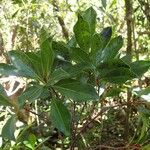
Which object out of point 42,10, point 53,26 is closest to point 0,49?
point 42,10

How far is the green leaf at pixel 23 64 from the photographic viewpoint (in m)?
0.82

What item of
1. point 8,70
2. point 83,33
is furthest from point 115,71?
point 8,70

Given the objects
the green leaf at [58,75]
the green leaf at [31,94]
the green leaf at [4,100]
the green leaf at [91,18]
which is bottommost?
the green leaf at [4,100]

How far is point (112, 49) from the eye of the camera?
865 millimetres

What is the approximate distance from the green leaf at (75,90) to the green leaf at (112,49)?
91 mm

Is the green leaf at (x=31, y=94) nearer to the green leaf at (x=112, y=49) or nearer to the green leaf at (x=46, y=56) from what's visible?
the green leaf at (x=46, y=56)

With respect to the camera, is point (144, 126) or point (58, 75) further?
point (144, 126)

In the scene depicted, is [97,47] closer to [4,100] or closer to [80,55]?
[80,55]

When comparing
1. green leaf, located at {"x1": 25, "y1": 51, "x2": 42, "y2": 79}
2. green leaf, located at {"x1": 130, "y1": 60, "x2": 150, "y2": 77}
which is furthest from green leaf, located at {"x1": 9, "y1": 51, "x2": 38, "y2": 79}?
green leaf, located at {"x1": 130, "y1": 60, "x2": 150, "y2": 77}

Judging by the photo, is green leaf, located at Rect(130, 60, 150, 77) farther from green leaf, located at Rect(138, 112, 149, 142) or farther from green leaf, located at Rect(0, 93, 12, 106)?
green leaf, located at Rect(0, 93, 12, 106)

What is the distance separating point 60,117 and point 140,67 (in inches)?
8.4

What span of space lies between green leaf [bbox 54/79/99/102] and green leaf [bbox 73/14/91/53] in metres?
0.08

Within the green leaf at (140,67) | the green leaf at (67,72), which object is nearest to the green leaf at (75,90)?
the green leaf at (67,72)

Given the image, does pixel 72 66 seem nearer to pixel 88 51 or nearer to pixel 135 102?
pixel 88 51
